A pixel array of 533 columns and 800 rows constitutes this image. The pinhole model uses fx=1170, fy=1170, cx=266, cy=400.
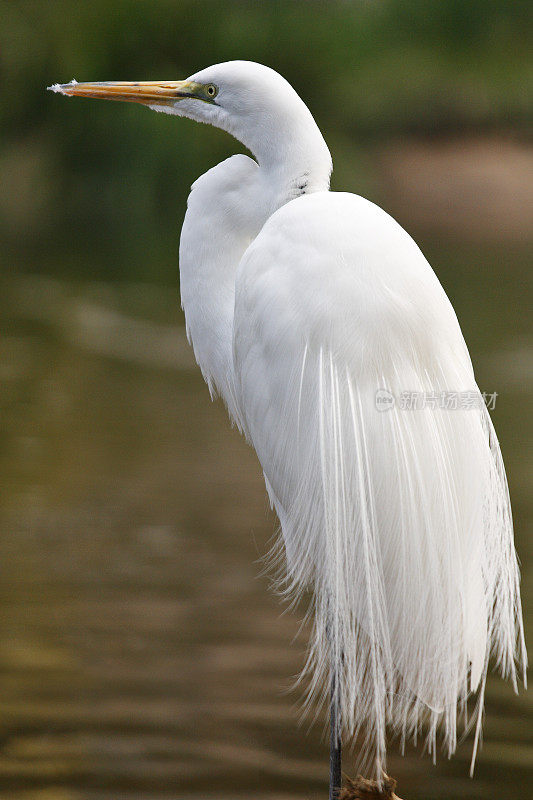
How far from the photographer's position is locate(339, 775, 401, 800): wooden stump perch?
4.63 feet

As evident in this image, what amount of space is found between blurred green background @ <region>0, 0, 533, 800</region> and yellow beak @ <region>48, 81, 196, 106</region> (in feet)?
3.94

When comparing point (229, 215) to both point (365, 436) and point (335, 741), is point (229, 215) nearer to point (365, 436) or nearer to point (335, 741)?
point (365, 436)

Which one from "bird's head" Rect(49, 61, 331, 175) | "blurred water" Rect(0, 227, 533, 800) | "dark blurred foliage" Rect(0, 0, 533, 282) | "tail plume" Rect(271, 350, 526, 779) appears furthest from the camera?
"dark blurred foliage" Rect(0, 0, 533, 282)

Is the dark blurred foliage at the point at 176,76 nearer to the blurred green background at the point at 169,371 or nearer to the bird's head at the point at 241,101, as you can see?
the blurred green background at the point at 169,371

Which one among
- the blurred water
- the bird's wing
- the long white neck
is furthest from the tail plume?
the blurred water

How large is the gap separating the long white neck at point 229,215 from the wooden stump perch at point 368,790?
0.56m

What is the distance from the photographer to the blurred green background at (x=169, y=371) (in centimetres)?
225

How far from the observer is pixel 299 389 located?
4.71ft

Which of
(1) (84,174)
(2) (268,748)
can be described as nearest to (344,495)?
(2) (268,748)

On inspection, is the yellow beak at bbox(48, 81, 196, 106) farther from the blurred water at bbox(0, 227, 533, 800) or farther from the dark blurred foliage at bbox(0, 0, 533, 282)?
the dark blurred foliage at bbox(0, 0, 533, 282)

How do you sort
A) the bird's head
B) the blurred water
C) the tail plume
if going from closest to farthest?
1. the tail plume
2. the bird's head
3. the blurred water

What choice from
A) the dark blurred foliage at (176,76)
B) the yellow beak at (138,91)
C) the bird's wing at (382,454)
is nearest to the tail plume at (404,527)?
the bird's wing at (382,454)

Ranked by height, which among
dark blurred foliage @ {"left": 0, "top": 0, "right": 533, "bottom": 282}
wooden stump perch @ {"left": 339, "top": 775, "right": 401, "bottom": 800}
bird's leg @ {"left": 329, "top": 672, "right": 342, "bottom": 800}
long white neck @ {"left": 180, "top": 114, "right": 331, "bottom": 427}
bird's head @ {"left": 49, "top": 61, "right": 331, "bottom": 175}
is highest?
dark blurred foliage @ {"left": 0, "top": 0, "right": 533, "bottom": 282}

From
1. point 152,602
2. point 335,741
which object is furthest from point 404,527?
point 152,602
